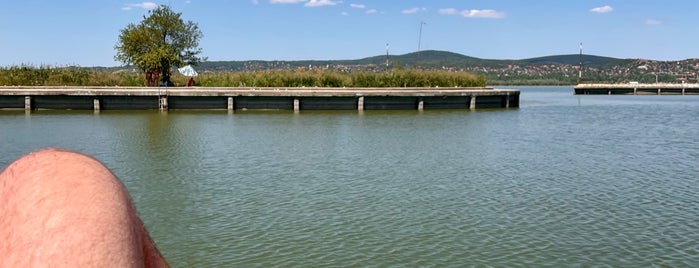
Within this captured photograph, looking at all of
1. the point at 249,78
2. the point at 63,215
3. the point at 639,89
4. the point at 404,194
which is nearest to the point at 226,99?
the point at 249,78

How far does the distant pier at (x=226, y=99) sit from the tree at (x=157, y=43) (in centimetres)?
793

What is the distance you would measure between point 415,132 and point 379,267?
19814 mm

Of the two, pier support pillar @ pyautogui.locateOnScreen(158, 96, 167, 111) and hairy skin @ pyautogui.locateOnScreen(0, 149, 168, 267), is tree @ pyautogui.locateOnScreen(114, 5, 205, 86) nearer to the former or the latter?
pier support pillar @ pyautogui.locateOnScreen(158, 96, 167, 111)

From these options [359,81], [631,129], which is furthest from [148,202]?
[359,81]

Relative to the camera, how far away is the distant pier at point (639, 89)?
10438 centimetres

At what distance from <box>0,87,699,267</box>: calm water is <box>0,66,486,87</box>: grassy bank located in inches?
820

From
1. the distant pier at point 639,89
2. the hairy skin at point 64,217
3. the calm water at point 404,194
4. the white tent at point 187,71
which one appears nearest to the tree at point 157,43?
the white tent at point 187,71

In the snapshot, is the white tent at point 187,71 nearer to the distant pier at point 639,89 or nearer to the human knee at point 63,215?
the human knee at point 63,215

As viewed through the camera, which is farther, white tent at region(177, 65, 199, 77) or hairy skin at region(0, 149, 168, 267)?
white tent at region(177, 65, 199, 77)

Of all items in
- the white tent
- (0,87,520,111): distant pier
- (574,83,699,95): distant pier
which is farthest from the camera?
(574,83,699,95): distant pier

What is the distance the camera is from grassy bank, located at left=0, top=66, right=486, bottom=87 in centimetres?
4809

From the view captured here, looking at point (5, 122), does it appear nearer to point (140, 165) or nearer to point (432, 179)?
point (140, 165)

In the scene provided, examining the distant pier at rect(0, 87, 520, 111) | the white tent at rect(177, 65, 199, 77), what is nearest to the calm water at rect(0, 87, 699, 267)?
the distant pier at rect(0, 87, 520, 111)

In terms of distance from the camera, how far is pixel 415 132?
2775 centimetres
